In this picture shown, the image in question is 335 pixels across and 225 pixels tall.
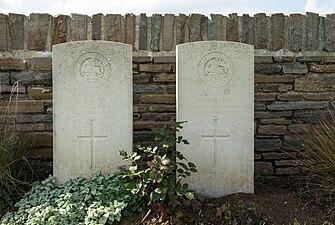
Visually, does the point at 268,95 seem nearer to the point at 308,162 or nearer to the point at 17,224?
the point at 308,162

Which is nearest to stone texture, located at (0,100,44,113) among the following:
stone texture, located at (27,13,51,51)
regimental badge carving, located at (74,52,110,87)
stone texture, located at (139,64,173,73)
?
stone texture, located at (27,13,51,51)

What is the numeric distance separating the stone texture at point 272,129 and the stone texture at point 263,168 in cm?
32

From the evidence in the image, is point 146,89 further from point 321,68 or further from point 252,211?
point 321,68

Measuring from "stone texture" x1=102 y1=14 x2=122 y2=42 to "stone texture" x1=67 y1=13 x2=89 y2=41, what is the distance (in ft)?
0.61

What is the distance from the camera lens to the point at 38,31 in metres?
4.70

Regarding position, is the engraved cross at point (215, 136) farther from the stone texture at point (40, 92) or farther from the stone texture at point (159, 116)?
the stone texture at point (40, 92)

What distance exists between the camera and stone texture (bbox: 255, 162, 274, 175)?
4.89 metres

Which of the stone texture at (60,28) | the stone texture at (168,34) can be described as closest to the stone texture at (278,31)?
the stone texture at (168,34)

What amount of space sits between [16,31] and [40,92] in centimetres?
64

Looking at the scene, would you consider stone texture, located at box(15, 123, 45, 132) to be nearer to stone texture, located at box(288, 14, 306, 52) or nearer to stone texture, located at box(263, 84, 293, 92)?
stone texture, located at box(263, 84, 293, 92)

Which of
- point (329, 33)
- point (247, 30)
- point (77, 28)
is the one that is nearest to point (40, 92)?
point (77, 28)

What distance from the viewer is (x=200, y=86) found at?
4160mm

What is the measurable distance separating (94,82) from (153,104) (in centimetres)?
84

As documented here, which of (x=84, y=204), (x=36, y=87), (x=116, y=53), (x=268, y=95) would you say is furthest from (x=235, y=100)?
(x=36, y=87)
